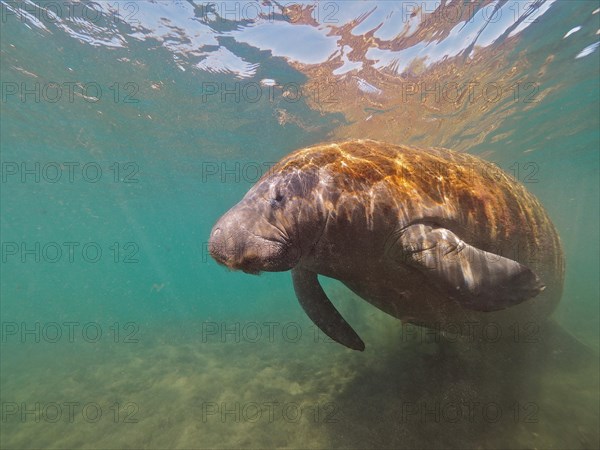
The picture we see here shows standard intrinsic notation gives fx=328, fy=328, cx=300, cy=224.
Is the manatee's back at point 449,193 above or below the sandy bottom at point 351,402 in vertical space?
above

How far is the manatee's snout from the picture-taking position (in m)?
2.71

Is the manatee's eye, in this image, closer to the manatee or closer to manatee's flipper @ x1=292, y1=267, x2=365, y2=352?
the manatee

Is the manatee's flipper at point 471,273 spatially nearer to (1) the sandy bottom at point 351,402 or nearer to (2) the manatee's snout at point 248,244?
(2) the manatee's snout at point 248,244

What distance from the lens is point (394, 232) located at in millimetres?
3240

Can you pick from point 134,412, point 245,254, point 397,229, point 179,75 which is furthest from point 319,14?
point 134,412

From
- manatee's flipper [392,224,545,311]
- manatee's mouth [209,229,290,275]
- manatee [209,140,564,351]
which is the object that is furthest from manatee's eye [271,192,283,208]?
manatee's flipper [392,224,545,311]

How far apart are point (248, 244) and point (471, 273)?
1.98 m

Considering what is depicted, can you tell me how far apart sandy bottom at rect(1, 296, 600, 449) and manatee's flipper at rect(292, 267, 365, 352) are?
125 cm

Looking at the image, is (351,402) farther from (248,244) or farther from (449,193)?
(248,244)

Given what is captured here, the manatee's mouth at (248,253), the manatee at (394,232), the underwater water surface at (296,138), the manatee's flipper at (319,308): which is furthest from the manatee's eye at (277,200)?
the underwater water surface at (296,138)

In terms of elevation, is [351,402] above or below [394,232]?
below

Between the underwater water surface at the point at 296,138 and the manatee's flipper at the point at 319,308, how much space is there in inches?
49.4

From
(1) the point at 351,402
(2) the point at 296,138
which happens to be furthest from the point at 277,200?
(2) the point at 296,138

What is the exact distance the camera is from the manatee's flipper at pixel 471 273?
287cm
